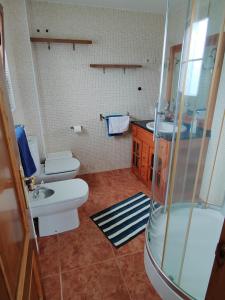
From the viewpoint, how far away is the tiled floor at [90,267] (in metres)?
1.43

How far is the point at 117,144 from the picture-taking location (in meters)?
3.17

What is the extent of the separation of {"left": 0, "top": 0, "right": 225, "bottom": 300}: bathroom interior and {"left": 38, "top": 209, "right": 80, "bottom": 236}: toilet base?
0.04 ft

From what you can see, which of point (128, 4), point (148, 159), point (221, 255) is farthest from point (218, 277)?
point (128, 4)

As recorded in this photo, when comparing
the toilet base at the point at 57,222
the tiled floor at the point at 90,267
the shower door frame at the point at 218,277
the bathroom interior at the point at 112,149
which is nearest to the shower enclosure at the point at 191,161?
the bathroom interior at the point at 112,149

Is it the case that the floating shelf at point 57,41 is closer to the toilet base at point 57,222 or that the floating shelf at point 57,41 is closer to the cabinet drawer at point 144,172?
the cabinet drawer at point 144,172

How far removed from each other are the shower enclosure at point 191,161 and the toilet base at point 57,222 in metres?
0.79

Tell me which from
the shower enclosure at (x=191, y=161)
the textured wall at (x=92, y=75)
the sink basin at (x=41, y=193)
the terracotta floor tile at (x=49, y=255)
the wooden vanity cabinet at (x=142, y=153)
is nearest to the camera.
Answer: the shower enclosure at (x=191, y=161)

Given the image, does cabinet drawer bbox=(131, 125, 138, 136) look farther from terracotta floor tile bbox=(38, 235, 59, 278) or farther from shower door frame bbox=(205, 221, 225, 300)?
shower door frame bbox=(205, 221, 225, 300)

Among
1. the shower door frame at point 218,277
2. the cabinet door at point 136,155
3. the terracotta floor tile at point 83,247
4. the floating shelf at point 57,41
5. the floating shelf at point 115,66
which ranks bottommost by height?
the terracotta floor tile at point 83,247

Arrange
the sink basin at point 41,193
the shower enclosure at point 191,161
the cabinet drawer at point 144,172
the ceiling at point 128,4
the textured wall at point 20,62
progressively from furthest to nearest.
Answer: the cabinet drawer at point 144,172
the ceiling at point 128,4
the textured wall at point 20,62
the sink basin at point 41,193
the shower enclosure at point 191,161

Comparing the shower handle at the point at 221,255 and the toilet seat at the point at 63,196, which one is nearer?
the shower handle at the point at 221,255

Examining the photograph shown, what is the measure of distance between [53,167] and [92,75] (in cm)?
136

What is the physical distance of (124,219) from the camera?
215 centimetres

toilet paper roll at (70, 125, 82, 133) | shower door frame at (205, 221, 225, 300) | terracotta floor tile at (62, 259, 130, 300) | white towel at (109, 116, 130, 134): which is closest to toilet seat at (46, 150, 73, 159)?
toilet paper roll at (70, 125, 82, 133)
